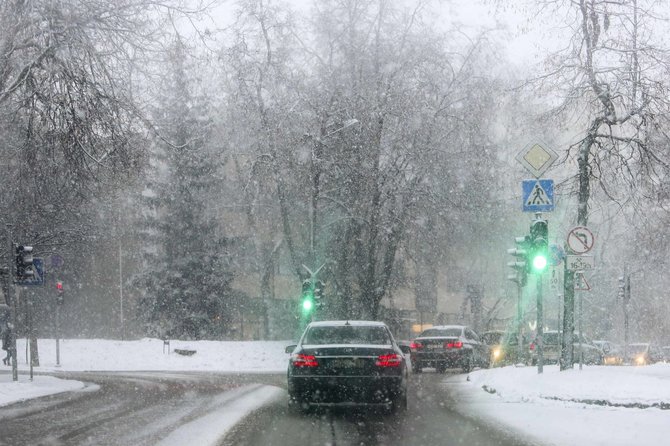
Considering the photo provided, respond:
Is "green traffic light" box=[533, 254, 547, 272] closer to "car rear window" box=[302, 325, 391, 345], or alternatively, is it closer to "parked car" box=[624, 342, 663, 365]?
"car rear window" box=[302, 325, 391, 345]

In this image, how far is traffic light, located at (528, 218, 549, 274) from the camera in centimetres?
1812

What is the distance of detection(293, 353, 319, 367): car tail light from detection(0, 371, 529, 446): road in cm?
79

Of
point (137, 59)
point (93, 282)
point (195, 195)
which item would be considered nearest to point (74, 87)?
point (137, 59)

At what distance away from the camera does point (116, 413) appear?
14539 mm

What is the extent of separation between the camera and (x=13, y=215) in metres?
28.1

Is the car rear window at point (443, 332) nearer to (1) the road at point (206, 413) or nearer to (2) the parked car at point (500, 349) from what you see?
(2) the parked car at point (500, 349)

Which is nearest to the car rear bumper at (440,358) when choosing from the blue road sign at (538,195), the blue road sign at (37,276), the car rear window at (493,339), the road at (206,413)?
the car rear window at (493,339)

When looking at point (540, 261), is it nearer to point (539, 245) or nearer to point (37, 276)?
point (539, 245)

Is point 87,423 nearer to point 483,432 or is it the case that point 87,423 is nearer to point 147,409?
point 147,409

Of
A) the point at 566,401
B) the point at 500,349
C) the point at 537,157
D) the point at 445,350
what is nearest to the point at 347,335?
the point at 566,401

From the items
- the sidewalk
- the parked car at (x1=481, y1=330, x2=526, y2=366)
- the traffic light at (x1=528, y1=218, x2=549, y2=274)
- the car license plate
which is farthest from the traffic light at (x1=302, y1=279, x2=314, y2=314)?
the car license plate

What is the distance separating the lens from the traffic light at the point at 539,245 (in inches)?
714

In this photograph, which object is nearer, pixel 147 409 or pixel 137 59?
pixel 147 409

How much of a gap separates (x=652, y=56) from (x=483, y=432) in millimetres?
10586
